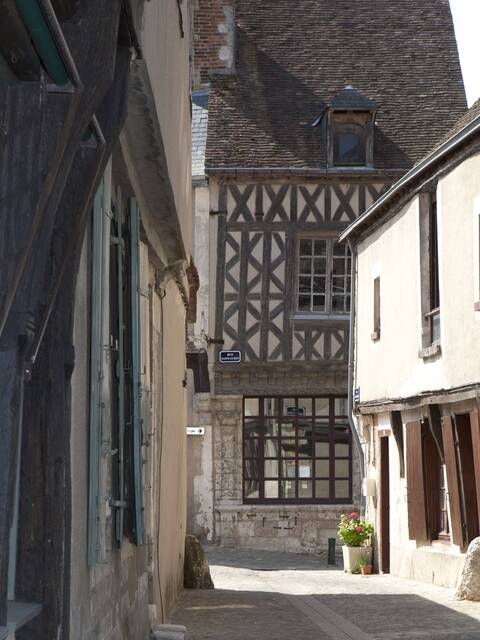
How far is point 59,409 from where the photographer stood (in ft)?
13.5

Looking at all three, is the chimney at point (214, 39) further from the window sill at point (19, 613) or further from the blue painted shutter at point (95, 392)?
the window sill at point (19, 613)

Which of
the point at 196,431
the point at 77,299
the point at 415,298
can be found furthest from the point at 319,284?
the point at 77,299

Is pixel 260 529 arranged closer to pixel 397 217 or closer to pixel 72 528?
pixel 397 217

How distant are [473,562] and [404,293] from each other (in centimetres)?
502

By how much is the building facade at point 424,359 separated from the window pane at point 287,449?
11.6 ft

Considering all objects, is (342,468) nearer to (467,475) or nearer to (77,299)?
(467,475)

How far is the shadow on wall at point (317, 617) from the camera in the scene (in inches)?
370

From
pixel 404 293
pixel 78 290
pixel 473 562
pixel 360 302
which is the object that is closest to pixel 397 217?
pixel 404 293

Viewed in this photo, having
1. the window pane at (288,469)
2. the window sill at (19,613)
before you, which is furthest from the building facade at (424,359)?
the window sill at (19,613)

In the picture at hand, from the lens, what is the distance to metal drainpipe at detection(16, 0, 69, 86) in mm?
3111

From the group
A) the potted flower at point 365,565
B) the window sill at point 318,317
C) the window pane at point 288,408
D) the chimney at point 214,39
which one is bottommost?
the potted flower at point 365,565

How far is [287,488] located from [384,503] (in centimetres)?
491

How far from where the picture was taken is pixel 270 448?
73.7 feet

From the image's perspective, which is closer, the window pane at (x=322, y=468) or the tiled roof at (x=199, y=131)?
the tiled roof at (x=199, y=131)
